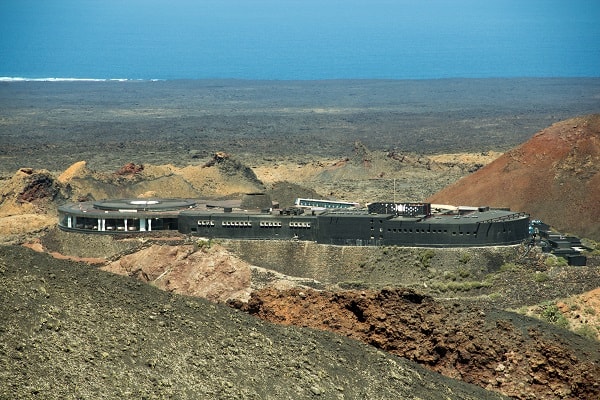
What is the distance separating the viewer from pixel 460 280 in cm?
5881

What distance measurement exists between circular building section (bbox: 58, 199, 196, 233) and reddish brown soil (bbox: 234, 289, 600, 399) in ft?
77.2

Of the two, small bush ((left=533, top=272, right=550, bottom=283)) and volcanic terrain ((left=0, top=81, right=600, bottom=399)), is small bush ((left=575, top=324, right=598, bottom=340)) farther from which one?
small bush ((left=533, top=272, right=550, bottom=283))

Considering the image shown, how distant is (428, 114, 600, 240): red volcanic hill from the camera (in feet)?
237

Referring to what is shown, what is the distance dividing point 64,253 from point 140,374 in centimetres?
3433

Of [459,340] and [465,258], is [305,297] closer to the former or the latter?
[459,340]

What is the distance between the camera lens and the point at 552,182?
246ft

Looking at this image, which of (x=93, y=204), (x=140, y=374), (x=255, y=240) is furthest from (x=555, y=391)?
(x=93, y=204)

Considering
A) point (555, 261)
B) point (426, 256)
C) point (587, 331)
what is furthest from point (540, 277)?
point (587, 331)

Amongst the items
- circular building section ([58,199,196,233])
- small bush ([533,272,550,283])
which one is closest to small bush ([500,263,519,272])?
small bush ([533,272,550,283])

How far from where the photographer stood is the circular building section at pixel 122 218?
214 ft

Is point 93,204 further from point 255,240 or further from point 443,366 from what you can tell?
point 443,366

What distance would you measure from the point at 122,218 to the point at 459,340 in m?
27.0

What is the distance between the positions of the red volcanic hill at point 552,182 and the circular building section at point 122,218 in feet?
47.9

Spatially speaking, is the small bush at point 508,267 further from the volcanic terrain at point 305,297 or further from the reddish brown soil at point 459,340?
the reddish brown soil at point 459,340
